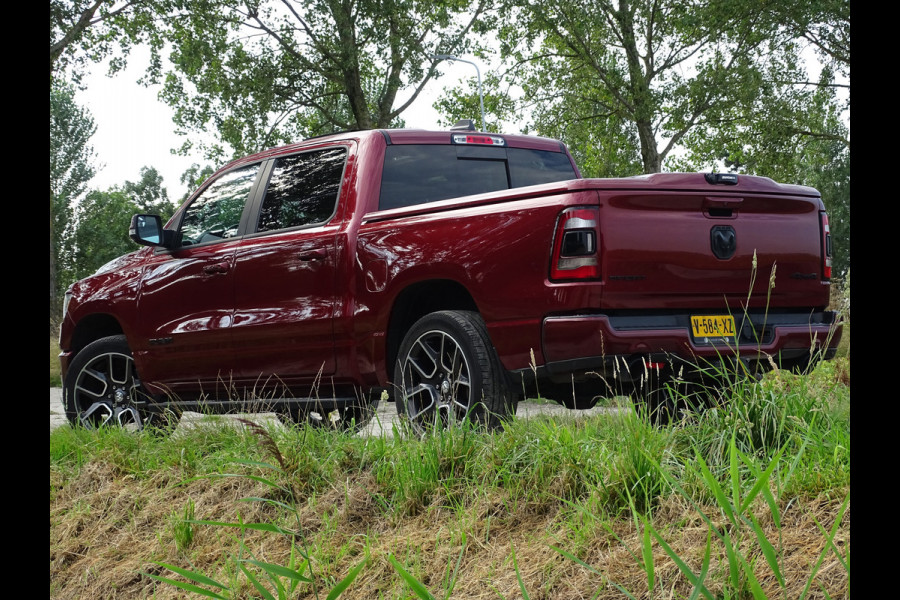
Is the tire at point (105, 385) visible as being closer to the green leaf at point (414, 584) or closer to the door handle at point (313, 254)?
the door handle at point (313, 254)

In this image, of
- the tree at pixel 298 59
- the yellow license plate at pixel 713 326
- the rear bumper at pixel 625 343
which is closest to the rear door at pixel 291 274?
the rear bumper at pixel 625 343

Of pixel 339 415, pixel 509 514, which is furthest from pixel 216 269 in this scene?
pixel 509 514

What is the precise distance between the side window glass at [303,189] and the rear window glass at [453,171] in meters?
→ 0.36

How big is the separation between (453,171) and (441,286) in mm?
1226

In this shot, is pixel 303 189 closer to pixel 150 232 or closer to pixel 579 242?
pixel 150 232

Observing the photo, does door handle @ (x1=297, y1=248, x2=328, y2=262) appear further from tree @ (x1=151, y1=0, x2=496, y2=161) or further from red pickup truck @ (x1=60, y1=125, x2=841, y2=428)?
tree @ (x1=151, y1=0, x2=496, y2=161)

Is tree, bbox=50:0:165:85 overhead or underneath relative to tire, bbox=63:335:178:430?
overhead

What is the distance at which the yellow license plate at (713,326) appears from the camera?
5.03m

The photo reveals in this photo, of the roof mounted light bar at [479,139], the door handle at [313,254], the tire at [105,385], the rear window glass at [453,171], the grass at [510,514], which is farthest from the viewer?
the tire at [105,385]

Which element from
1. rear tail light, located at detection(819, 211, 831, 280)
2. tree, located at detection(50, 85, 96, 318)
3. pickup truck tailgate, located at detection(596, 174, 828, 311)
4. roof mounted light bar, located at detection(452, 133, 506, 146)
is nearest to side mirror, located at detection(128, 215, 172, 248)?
roof mounted light bar, located at detection(452, 133, 506, 146)

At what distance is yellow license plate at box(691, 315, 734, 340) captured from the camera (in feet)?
16.5

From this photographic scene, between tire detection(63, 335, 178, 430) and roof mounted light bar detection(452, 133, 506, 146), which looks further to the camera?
tire detection(63, 335, 178, 430)

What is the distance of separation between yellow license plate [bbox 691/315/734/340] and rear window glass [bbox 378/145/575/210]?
213 cm

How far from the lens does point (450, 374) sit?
5340mm
